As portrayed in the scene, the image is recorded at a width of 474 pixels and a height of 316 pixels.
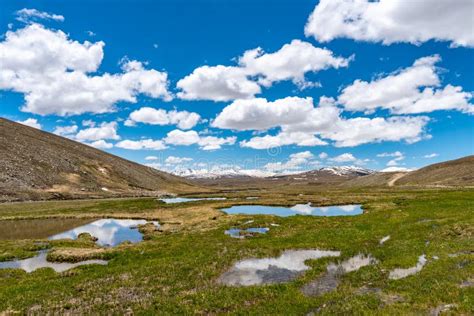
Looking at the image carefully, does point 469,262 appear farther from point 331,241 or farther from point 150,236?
point 150,236

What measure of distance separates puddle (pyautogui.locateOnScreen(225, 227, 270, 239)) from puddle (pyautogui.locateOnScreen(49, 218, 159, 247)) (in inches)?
467

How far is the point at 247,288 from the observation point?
19.5 meters

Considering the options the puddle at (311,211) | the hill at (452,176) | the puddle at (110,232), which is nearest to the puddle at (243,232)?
the puddle at (110,232)

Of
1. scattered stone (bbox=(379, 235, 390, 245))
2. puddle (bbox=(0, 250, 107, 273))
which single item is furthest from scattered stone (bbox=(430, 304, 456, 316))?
puddle (bbox=(0, 250, 107, 273))

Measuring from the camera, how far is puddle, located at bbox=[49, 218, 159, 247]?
41844 millimetres

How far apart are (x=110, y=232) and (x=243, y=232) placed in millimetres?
21203

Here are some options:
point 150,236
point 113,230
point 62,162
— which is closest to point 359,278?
point 150,236

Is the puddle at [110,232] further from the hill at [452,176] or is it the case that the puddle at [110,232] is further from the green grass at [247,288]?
the hill at [452,176]

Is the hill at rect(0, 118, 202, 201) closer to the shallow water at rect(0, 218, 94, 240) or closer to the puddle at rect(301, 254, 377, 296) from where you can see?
the shallow water at rect(0, 218, 94, 240)

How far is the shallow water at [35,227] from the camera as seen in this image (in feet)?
149

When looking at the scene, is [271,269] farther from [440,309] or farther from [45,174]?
[45,174]

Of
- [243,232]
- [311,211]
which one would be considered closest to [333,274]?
[243,232]

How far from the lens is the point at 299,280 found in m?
20.7

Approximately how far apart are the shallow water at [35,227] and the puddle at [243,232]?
26392 mm
